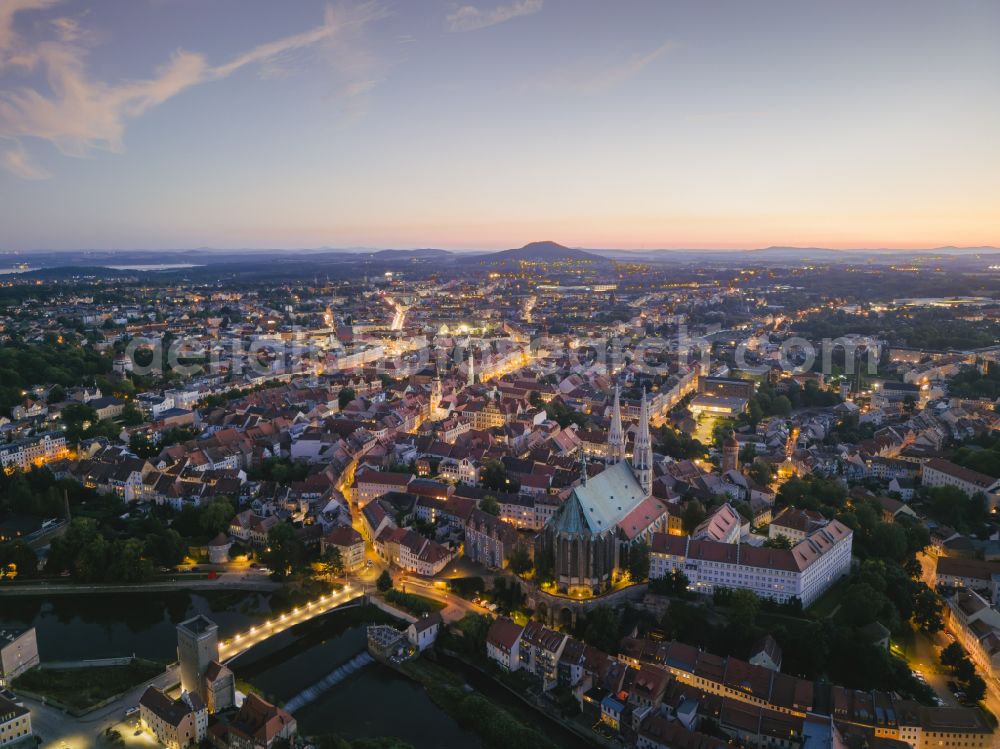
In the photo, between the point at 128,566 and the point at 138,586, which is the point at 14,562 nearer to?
the point at 128,566

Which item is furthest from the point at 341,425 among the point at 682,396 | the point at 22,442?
the point at 682,396

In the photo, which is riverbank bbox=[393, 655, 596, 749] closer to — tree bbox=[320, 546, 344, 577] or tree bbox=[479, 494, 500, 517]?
tree bbox=[320, 546, 344, 577]

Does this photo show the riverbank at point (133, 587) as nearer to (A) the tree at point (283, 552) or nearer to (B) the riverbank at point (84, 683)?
(A) the tree at point (283, 552)

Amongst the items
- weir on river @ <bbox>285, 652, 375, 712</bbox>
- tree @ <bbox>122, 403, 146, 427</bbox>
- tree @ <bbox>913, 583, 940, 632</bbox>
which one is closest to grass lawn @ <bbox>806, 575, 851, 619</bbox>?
tree @ <bbox>913, 583, 940, 632</bbox>

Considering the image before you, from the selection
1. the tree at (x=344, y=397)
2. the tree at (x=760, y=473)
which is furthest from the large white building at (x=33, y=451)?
the tree at (x=760, y=473)

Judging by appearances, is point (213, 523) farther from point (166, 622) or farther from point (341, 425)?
point (341, 425)

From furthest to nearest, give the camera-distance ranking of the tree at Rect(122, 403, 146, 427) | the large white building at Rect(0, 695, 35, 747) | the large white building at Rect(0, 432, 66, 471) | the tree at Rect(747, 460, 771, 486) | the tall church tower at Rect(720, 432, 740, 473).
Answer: the tree at Rect(122, 403, 146, 427) < the large white building at Rect(0, 432, 66, 471) < the tall church tower at Rect(720, 432, 740, 473) < the tree at Rect(747, 460, 771, 486) < the large white building at Rect(0, 695, 35, 747)
